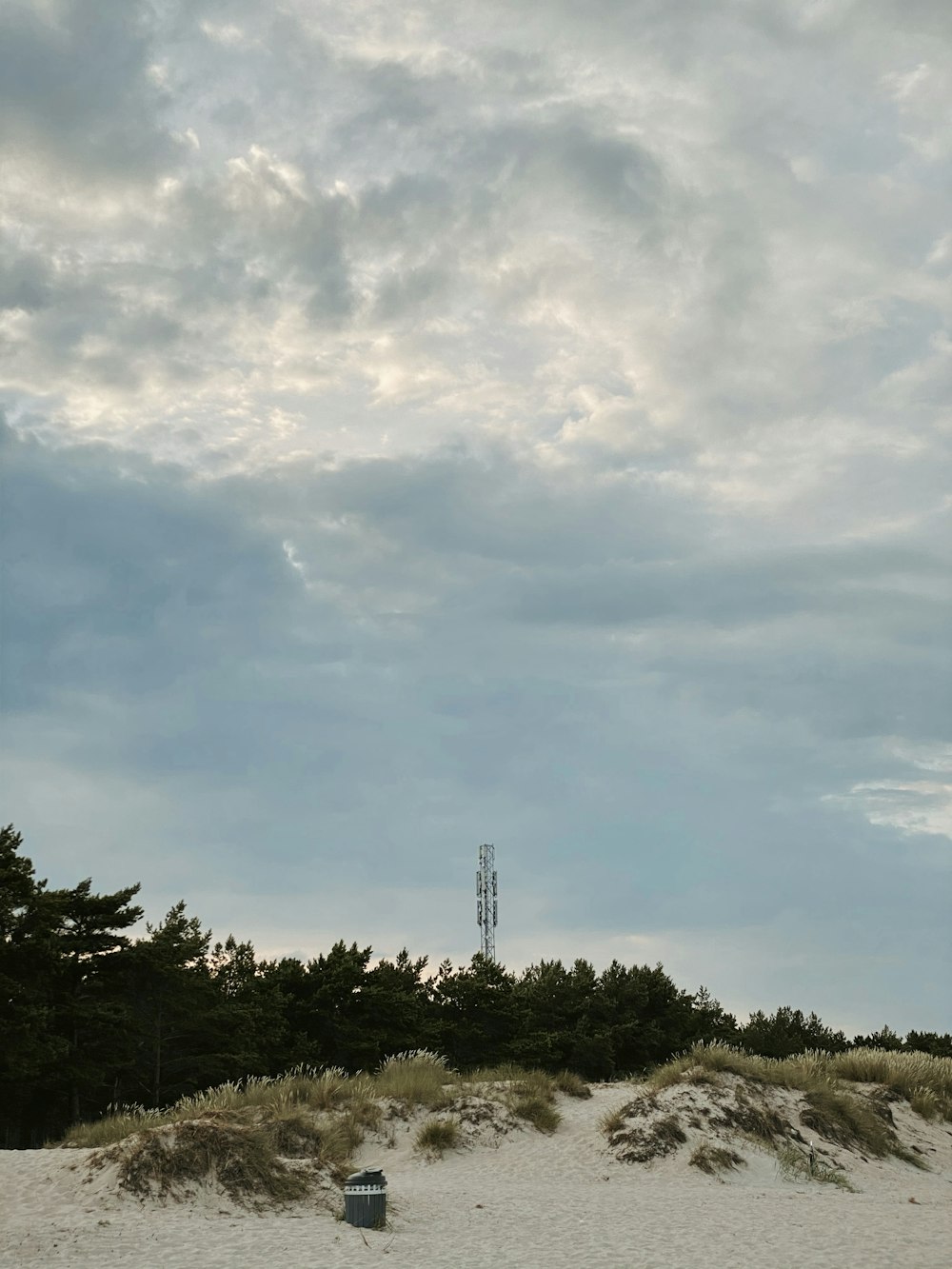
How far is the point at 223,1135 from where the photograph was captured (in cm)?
1834

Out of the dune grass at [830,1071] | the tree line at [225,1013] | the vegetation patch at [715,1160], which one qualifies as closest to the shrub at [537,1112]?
the dune grass at [830,1071]

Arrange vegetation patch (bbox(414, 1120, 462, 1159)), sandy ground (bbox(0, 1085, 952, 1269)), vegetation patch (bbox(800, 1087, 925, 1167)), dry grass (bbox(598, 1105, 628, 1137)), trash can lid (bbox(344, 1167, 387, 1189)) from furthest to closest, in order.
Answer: vegetation patch (bbox(800, 1087, 925, 1167))
dry grass (bbox(598, 1105, 628, 1137))
vegetation patch (bbox(414, 1120, 462, 1159))
trash can lid (bbox(344, 1167, 387, 1189))
sandy ground (bbox(0, 1085, 952, 1269))

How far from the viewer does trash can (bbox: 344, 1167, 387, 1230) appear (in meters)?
16.3

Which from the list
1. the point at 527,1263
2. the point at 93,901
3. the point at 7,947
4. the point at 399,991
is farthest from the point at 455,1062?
the point at 527,1263

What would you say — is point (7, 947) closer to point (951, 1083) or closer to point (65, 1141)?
point (65, 1141)

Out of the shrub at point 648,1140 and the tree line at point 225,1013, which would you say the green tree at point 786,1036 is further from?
the shrub at point 648,1140

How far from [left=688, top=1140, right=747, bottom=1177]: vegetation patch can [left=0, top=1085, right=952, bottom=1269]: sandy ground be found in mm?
234

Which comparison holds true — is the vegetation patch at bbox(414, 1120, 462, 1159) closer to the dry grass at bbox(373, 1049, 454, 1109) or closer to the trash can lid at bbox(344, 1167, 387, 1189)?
the dry grass at bbox(373, 1049, 454, 1109)

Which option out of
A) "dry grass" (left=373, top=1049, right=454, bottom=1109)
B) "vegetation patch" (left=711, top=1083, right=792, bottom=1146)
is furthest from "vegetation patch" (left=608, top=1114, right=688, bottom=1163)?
"dry grass" (left=373, top=1049, right=454, bottom=1109)

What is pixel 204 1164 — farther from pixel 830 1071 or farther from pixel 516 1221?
pixel 830 1071

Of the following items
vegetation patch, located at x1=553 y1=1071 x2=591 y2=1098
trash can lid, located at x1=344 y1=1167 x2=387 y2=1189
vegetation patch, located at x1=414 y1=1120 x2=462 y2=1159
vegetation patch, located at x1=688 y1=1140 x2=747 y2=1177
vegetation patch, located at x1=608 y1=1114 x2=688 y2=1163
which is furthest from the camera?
vegetation patch, located at x1=553 y1=1071 x2=591 y2=1098

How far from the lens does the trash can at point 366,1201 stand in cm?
1630

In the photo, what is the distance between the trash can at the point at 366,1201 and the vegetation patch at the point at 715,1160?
9.02 m

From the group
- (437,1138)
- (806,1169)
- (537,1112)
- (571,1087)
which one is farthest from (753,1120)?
(437,1138)
